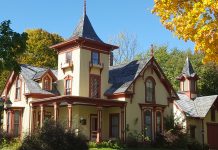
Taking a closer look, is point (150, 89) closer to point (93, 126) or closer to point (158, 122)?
point (158, 122)

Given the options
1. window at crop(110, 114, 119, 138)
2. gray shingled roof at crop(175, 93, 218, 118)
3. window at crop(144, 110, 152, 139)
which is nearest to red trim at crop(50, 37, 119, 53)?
window at crop(110, 114, 119, 138)

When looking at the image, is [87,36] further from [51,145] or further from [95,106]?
[51,145]

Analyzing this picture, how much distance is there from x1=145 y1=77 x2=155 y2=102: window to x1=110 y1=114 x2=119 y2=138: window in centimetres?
356

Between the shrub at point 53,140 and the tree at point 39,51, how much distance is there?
36307 mm

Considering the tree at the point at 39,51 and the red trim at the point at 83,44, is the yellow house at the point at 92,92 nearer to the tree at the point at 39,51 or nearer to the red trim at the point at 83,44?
the red trim at the point at 83,44

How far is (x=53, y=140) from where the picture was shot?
21.1 m

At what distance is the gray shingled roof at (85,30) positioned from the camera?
119 ft

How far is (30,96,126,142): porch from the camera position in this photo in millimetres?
32375

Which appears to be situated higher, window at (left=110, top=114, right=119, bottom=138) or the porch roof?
the porch roof

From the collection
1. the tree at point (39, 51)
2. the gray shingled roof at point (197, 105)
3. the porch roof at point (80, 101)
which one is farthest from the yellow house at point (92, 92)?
the tree at point (39, 51)

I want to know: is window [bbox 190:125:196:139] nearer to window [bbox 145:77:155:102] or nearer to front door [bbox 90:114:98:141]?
window [bbox 145:77:155:102]

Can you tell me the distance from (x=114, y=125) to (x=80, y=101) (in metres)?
5.37

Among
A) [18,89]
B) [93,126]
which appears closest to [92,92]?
[93,126]

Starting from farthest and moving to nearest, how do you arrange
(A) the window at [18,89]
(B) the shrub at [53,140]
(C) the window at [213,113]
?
(C) the window at [213,113], (A) the window at [18,89], (B) the shrub at [53,140]
